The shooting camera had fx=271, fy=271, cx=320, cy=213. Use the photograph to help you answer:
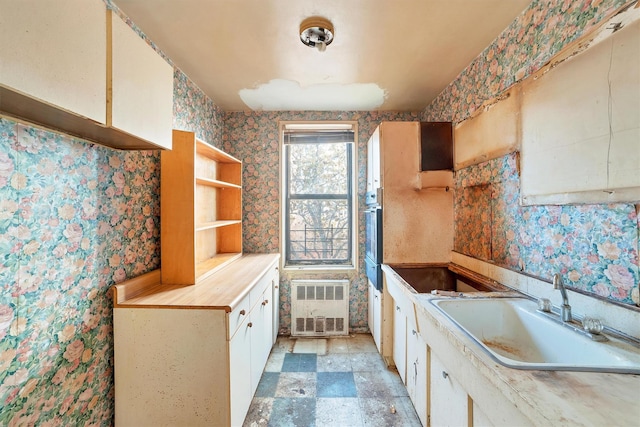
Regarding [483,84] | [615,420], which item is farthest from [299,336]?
[483,84]

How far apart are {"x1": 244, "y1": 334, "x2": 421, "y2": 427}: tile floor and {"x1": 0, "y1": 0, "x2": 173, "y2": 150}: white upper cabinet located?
6.27 ft

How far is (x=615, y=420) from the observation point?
0.65 metres

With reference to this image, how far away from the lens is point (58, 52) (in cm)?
84

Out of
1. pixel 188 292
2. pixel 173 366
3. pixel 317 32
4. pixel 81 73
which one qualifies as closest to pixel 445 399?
pixel 173 366

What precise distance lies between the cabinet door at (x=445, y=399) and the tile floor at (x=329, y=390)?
51cm

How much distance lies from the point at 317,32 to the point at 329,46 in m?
0.19

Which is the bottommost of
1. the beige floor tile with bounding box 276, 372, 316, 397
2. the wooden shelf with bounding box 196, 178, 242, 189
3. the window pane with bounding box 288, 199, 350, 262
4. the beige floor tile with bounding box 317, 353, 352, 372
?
the beige floor tile with bounding box 276, 372, 316, 397

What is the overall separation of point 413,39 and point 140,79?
64.0 inches

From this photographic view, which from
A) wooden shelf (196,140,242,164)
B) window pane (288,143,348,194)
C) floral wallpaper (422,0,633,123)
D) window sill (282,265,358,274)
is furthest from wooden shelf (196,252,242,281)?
floral wallpaper (422,0,633,123)

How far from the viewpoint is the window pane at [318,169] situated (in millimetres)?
3281

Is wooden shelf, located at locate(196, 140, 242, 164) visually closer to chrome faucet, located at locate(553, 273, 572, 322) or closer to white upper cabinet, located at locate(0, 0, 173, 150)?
white upper cabinet, located at locate(0, 0, 173, 150)

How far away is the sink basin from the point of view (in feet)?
2.89

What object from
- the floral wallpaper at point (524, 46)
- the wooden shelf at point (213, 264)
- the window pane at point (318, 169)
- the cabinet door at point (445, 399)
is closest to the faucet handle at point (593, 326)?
the cabinet door at point (445, 399)

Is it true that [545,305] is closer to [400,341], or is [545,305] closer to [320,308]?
[400,341]
